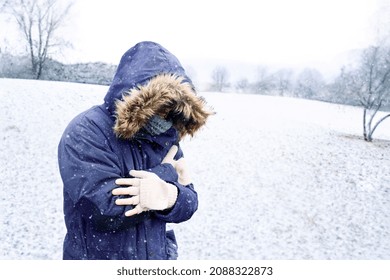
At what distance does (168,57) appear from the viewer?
5.21ft

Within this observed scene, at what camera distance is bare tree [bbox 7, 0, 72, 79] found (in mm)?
19188

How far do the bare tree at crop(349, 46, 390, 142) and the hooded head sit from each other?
15.4 meters

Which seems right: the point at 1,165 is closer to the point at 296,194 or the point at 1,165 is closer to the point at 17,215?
the point at 17,215

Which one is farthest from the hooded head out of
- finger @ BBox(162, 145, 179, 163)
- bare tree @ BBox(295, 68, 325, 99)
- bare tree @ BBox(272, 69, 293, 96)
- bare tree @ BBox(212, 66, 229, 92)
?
bare tree @ BBox(272, 69, 293, 96)

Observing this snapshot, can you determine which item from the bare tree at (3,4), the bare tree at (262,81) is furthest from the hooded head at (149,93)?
the bare tree at (262,81)

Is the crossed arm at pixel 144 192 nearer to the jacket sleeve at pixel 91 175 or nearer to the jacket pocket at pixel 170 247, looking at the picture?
the jacket sleeve at pixel 91 175

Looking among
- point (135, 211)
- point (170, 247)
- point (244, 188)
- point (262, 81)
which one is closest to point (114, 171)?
point (135, 211)

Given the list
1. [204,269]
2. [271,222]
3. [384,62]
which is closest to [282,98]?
[384,62]

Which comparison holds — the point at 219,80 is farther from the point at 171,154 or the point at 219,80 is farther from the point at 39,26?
the point at 171,154

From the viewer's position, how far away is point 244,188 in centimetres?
892

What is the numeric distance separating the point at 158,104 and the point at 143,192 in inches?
15.8

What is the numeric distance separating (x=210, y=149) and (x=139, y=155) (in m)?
10.2

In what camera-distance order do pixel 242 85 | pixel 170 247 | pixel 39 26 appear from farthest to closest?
1. pixel 242 85
2. pixel 39 26
3. pixel 170 247

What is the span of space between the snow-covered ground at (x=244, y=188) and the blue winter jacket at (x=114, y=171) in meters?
4.38
